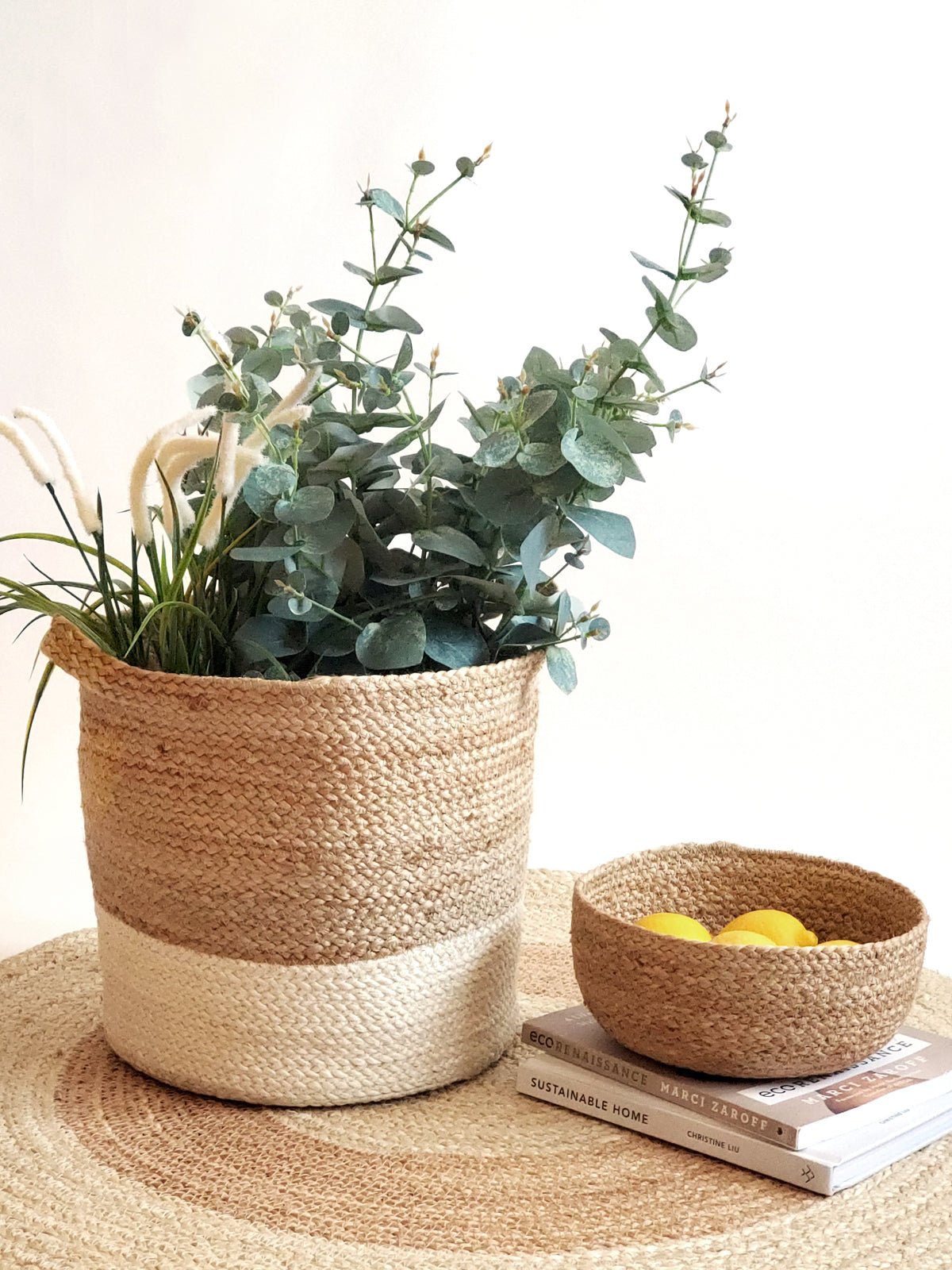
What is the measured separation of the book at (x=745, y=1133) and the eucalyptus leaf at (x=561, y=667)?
30 centimetres

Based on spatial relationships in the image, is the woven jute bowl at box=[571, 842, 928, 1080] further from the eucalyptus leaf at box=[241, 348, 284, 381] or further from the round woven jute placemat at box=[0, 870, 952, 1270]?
the eucalyptus leaf at box=[241, 348, 284, 381]

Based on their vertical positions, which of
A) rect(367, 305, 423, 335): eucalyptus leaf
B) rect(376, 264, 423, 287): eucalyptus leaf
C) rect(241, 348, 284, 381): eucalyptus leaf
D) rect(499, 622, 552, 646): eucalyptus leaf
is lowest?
rect(499, 622, 552, 646): eucalyptus leaf

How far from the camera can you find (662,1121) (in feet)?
3.63

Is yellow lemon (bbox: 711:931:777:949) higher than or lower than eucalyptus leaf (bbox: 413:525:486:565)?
lower

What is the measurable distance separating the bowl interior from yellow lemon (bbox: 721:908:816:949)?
65 mm

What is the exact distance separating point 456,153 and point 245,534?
3.41ft

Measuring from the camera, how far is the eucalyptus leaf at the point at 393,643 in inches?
43.5

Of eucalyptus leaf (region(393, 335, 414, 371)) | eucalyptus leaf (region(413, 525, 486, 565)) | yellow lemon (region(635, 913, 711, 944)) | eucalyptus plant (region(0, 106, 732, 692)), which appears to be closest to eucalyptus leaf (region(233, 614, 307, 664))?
eucalyptus plant (region(0, 106, 732, 692))

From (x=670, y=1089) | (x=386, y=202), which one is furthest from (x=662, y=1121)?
(x=386, y=202)

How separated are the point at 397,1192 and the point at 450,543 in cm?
46

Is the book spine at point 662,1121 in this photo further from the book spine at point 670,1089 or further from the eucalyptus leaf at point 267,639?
the eucalyptus leaf at point 267,639

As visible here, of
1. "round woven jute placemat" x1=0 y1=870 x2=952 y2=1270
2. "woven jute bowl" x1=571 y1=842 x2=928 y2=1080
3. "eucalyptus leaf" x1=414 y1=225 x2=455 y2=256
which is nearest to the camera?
"round woven jute placemat" x1=0 y1=870 x2=952 y2=1270

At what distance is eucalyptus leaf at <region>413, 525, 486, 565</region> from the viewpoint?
111cm

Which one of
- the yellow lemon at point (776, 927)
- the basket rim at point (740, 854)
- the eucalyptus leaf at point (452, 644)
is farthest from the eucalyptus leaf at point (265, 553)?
the yellow lemon at point (776, 927)
